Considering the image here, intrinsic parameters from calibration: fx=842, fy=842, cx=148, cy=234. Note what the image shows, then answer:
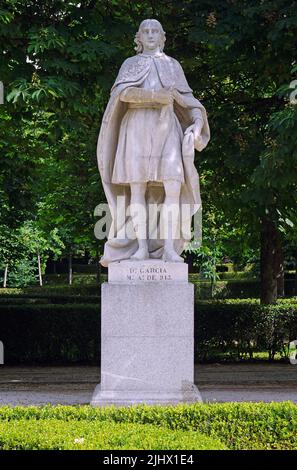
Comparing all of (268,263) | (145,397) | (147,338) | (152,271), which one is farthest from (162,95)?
(268,263)

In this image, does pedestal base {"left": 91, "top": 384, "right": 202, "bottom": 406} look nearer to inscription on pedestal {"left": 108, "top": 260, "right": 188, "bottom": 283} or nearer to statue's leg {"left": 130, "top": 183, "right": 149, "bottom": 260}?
inscription on pedestal {"left": 108, "top": 260, "right": 188, "bottom": 283}

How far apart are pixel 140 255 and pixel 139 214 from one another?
1.55 feet

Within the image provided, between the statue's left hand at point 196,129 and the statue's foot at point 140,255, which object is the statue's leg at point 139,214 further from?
the statue's left hand at point 196,129

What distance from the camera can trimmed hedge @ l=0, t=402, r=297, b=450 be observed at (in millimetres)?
7262

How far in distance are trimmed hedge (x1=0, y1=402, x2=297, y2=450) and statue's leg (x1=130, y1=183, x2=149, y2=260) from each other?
204 centimetres

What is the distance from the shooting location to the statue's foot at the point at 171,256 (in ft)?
29.8

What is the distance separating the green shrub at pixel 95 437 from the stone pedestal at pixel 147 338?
5.31ft

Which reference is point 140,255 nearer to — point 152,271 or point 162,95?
point 152,271

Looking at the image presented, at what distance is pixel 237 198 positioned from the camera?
15266mm

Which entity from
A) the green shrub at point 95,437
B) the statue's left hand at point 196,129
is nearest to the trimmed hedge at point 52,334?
the statue's left hand at point 196,129

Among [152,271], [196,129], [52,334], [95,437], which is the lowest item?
[95,437]

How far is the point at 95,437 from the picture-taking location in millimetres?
6680

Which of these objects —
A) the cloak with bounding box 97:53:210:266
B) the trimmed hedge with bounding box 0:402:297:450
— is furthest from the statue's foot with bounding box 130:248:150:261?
the trimmed hedge with bounding box 0:402:297:450
